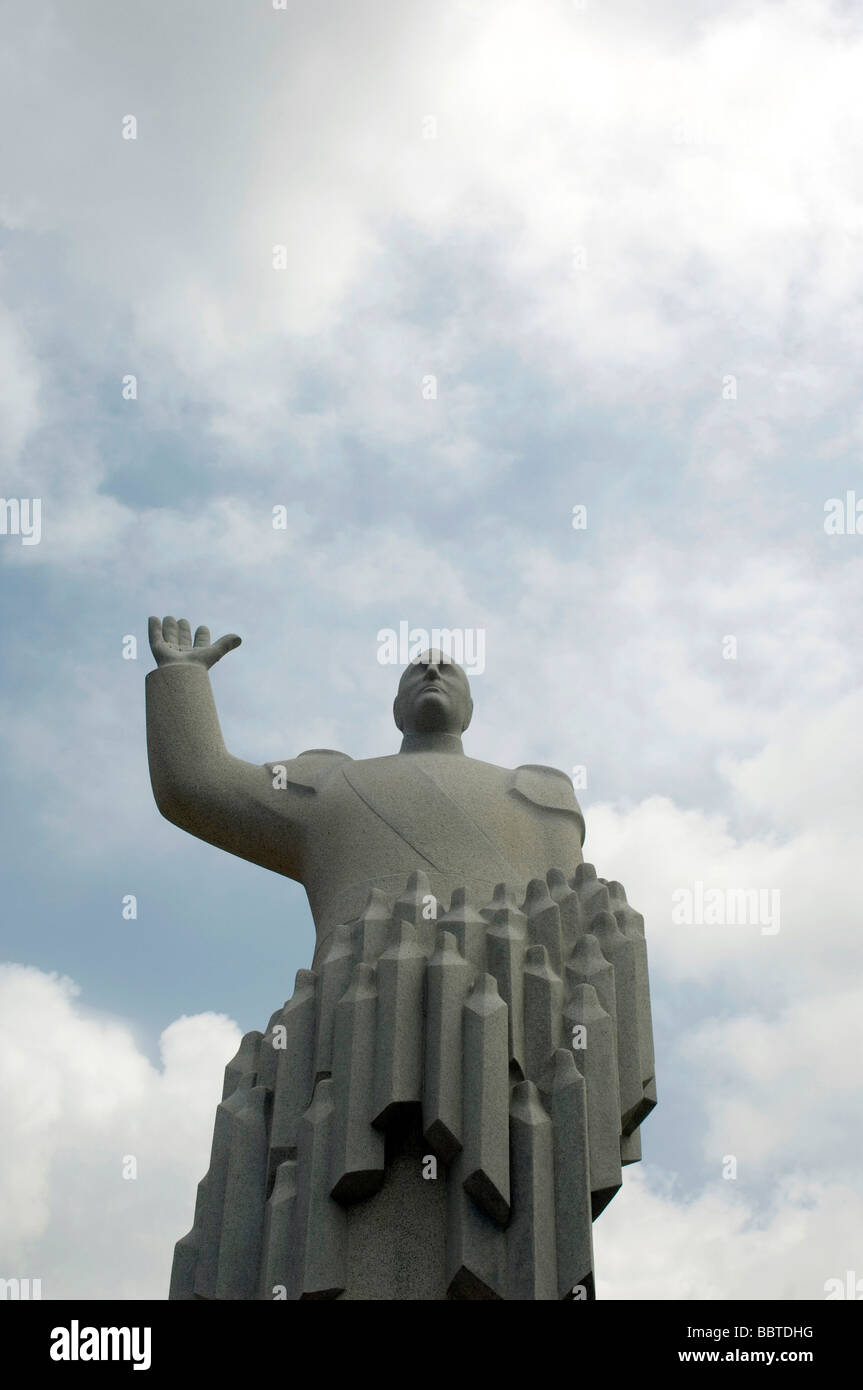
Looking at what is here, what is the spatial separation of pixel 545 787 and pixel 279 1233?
3.70 meters

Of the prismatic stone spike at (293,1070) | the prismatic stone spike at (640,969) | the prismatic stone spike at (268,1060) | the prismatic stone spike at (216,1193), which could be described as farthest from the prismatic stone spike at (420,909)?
the prismatic stone spike at (216,1193)

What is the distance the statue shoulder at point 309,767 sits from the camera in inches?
382

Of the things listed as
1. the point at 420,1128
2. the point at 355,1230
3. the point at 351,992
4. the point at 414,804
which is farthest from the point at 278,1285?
the point at 414,804

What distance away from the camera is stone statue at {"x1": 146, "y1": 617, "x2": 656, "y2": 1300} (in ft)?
23.4

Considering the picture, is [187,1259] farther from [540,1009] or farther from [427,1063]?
[540,1009]

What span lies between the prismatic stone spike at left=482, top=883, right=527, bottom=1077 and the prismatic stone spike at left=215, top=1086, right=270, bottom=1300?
148 cm

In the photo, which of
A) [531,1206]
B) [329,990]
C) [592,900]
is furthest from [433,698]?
[531,1206]

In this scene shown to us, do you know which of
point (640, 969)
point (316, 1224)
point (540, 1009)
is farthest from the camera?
point (640, 969)

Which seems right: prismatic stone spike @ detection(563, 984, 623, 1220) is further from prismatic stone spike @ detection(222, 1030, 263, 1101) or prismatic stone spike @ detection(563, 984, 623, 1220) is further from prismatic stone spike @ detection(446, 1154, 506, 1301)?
prismatic stone spike @ detection(222, 1030, 263, 1101)

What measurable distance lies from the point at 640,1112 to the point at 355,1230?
182 cm

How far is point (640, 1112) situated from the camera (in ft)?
26.5

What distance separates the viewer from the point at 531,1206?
7.04 meters

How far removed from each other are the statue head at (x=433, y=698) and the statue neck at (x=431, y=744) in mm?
39
